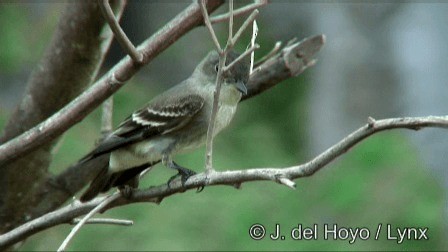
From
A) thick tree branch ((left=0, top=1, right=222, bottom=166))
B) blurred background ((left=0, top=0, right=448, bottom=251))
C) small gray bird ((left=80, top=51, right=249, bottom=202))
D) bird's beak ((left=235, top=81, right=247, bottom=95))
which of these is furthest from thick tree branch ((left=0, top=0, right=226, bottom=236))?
blurred background ((left=0, top=0, right=448, bottom=251))

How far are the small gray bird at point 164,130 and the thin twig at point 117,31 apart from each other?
1.81 feet

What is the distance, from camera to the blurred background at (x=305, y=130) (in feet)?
14.3

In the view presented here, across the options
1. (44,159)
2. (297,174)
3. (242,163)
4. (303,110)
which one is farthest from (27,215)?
(303,110)

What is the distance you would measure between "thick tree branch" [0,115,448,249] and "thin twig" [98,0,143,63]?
0.33 meters

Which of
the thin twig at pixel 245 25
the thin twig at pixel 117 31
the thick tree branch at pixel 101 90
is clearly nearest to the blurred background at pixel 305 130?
the thick tree branch at pixel 101 90

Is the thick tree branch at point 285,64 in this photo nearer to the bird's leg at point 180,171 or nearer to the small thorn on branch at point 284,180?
the bird's leg at point 180,171

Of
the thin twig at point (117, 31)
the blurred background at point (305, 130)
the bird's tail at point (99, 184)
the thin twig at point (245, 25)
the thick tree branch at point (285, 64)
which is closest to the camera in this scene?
the thin twig at point (245, 25)

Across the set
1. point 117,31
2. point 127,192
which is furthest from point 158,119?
point 117,31

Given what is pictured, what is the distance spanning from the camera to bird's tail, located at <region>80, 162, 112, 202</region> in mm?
2869

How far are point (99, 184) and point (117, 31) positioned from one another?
0.78m

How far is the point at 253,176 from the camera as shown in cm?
210

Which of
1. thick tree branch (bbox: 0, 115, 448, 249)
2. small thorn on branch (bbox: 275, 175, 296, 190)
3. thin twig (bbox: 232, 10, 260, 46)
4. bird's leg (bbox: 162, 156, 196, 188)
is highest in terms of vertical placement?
bird's leg (bbox: 162, 156, 196, 188)

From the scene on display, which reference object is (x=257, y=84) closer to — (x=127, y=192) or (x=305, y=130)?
(x=127, y=192)

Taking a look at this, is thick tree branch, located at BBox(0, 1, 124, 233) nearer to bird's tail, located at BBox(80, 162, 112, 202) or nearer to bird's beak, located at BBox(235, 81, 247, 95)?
bird's tail, located at BBox(80, 162, 112, 202)
